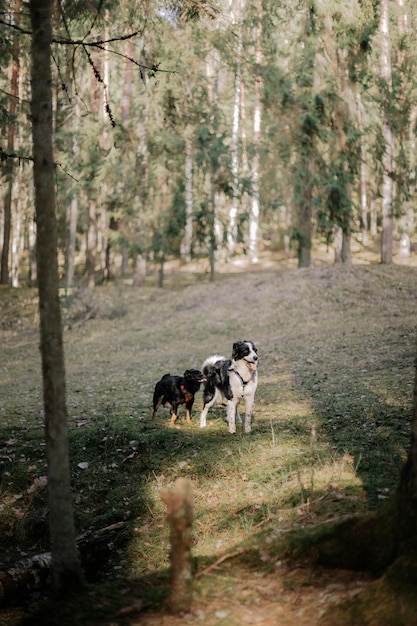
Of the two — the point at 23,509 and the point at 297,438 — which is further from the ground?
the point at 297,438

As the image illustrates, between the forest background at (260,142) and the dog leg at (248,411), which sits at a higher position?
the forest background at (260,142)

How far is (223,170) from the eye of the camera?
1177 inches

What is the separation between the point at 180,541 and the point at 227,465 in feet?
12.5

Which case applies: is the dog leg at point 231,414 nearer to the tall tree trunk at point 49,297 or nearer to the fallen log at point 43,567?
the fallen log at point 43,567

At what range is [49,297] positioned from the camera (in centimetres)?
495

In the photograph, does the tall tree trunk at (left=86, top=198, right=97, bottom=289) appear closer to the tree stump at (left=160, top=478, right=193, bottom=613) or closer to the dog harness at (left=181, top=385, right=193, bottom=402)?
the dog harness at (left=181, top=385, right=193, bottom=402)

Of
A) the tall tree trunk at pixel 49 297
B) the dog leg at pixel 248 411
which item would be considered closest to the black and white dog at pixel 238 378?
the dog leg at pixel 248 411

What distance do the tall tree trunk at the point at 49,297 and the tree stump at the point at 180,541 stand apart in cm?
122

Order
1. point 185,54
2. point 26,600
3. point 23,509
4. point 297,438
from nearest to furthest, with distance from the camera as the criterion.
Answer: point 26,600 < point 23,509 < point 297,438 < point 185,54

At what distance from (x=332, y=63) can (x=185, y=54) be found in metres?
7.04

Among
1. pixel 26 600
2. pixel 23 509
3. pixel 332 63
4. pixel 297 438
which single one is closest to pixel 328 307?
pixel 332 63

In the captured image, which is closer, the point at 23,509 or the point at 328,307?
the point at 23,509

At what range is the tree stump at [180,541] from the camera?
13.4 ft

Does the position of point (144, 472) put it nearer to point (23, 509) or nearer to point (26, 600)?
point (23, 509)
